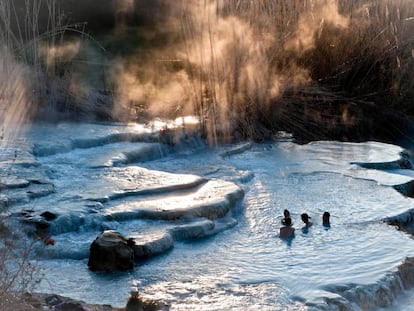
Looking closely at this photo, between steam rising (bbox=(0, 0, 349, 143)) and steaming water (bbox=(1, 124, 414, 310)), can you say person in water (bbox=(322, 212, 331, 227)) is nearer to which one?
steaming water (bbox=(1, 124, 414, 310))

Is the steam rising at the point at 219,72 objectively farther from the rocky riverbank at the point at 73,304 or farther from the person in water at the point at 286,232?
the rocky riverbank at the point at 73,304

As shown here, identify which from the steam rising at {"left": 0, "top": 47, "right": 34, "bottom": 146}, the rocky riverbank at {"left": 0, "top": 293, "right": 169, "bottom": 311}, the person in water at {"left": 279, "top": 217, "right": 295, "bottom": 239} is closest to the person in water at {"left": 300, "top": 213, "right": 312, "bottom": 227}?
the person in water at {"left": 279, "top": 217, "right": 295, "bottom": 239}

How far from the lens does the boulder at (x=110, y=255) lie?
5.21 metres

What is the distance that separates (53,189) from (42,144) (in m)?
1.36

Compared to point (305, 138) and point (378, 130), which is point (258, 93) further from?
point (378, 130)

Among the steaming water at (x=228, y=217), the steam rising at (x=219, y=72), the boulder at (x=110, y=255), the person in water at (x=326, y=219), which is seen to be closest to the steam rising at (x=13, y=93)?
the steam rising at (x=219, y=72)

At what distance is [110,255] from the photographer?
17.1ft

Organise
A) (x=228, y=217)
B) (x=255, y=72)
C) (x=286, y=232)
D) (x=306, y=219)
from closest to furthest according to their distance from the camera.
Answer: (x=286, y=232), (x=306, y=219), (x=228, y=217), (x=255, y=72)

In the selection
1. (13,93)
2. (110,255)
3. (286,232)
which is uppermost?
(13,93)

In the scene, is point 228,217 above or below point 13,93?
below

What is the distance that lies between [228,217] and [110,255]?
1452 millimetres

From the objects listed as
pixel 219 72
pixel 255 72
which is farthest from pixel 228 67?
pixel 255 72

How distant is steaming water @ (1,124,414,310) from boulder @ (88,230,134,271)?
64 mm

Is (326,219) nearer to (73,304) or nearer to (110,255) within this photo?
(110,255)
